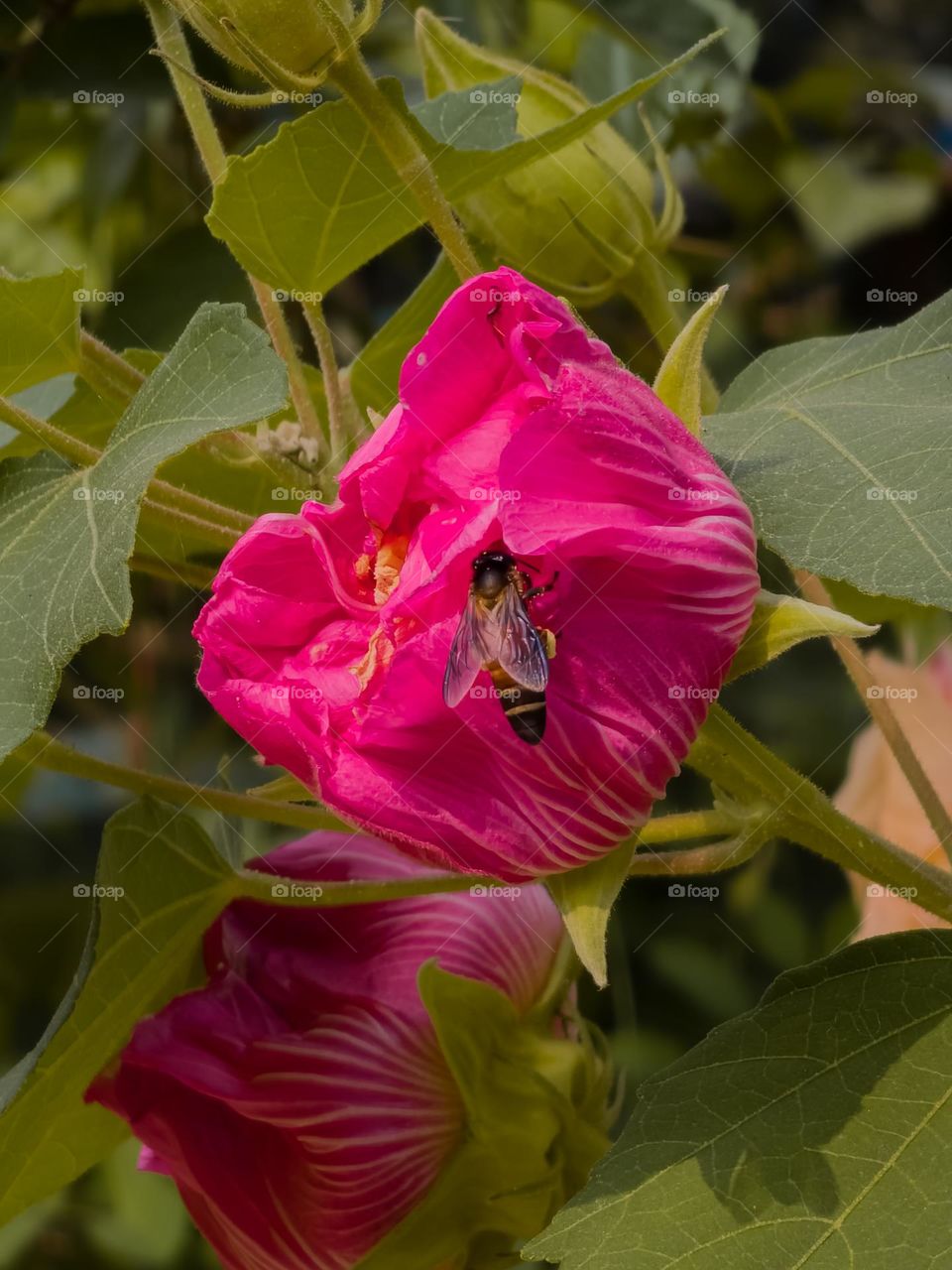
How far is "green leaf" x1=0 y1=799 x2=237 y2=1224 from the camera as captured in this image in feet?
2.34

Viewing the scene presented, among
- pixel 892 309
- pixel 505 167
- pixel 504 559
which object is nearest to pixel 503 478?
pixel 504 559

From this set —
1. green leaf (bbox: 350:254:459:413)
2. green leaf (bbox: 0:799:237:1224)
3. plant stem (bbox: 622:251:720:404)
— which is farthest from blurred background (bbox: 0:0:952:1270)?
green leaf (bbox: 0:799:237:1224)

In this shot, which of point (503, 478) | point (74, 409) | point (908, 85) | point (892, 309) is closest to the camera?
point (503, 478)

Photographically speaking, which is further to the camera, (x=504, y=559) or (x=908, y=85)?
(x=908, y=85)

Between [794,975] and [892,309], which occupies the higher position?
[794,975]

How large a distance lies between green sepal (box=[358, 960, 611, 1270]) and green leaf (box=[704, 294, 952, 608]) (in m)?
0.26

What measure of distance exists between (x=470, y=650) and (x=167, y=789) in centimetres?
27

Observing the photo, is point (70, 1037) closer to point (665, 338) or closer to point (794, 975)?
point (794, 975)

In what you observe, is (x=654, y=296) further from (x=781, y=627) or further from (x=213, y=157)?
(x=781, y=627)

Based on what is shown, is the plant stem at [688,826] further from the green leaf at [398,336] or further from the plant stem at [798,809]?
the green leaf at [398,336]

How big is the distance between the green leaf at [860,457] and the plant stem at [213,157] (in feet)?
0.59

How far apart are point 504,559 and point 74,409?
14.3 inches

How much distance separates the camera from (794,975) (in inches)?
26.8

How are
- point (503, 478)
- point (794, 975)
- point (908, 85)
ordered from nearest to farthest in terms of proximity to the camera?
point (503, 478), point (794, 975), point (908, 85)
